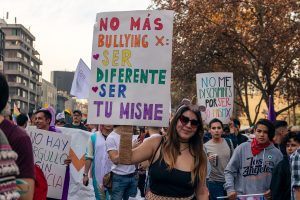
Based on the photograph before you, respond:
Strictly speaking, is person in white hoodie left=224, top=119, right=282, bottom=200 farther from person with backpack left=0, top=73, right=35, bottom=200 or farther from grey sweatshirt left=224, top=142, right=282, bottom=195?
person with backpack left=0, top=73, right=35, bottom=200

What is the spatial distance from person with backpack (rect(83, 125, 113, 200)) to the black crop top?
3.99 metres

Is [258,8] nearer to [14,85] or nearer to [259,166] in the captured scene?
[259,166]

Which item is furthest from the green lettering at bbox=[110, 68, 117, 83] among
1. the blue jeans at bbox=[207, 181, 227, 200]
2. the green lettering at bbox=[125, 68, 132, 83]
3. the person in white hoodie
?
the blue jeans at bbox=[207, 181, 227, 200]

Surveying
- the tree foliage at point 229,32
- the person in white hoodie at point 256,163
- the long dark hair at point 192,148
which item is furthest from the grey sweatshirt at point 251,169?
the tree foliage at point 229,32

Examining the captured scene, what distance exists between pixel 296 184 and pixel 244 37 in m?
23.1

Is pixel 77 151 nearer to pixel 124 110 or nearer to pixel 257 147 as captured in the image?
pixel 257 147

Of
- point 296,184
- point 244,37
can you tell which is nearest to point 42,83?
point 244,37

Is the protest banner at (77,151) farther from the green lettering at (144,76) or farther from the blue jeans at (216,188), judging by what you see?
the green lettering at (144,76)

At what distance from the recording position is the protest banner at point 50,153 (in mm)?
7492

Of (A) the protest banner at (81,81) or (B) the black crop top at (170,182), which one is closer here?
(B) the black crop top at (170,182)

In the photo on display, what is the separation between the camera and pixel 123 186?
8656 mm

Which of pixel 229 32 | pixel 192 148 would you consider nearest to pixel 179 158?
pixel 192 148

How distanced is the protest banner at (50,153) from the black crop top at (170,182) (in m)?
2.79

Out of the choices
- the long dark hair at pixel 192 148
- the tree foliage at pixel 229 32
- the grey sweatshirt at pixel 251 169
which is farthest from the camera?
the tree foliage at pixel 229 32
